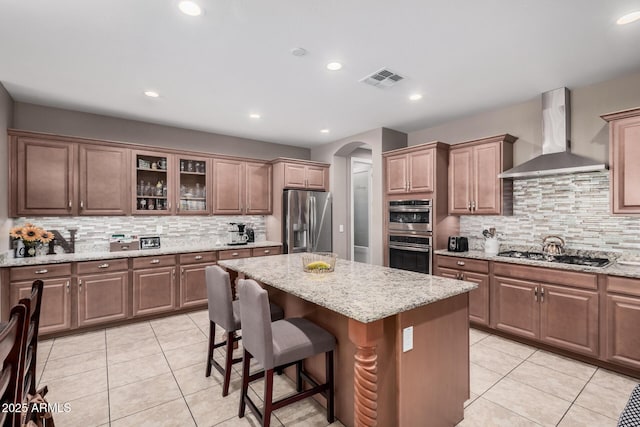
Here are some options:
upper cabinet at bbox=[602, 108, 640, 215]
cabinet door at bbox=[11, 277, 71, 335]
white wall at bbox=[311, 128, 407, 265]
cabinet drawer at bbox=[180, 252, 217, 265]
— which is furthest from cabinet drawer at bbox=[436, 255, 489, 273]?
cabinet door at bbox=[11, 277, 71, 335]

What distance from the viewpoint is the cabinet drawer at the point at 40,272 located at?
10.6ft

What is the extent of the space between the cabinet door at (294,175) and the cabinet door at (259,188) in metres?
0.34

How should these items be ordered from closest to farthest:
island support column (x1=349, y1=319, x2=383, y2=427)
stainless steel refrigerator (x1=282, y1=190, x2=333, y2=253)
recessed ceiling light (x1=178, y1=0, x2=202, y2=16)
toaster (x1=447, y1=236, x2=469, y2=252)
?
1. island support column (x1=349, y1=319, x2=383, y2=427)
2. recessed ceiling light (x1=178, y1=0, x2=202, y2=16)
3. toaster (x1=447, y1=236, x2=469, y2=252)
4. stainless steel refrigerator (x1=282, y1=190, x2=333, y2=253)

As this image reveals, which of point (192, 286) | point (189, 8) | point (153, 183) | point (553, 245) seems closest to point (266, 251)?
Result: point (192, 286)

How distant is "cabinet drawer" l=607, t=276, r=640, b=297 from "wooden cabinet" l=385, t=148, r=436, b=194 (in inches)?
78.7

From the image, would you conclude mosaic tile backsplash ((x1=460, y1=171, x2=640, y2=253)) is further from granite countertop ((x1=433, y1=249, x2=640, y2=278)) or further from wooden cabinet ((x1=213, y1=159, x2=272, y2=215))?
wooden cabinet ((x1=213, y1=159, x2=272, y2=215))

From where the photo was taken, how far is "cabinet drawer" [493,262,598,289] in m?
2.81

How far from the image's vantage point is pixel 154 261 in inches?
158

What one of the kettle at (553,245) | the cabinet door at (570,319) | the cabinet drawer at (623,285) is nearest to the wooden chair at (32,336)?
the cabinet door at (570,319)

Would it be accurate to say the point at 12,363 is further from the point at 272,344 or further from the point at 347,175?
the point at 347,175

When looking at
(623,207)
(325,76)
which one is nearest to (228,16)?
(325,76)

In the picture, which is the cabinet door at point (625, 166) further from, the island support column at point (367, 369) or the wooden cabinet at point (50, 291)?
the wooden cabinet at point (50, 291)

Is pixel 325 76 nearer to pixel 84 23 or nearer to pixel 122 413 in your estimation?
pixel 84 23

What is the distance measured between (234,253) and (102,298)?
5.53ft
